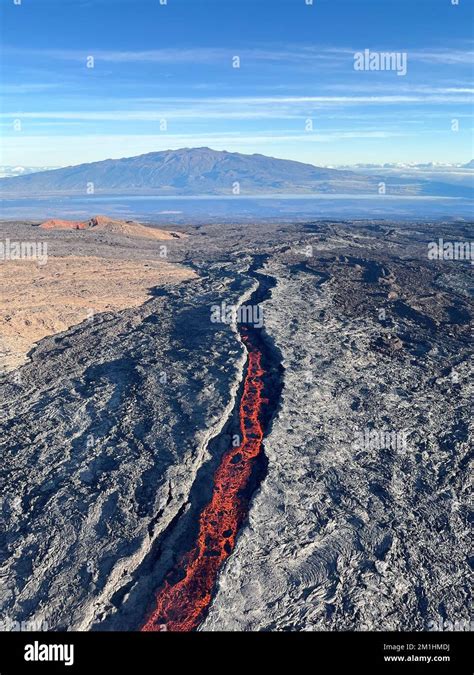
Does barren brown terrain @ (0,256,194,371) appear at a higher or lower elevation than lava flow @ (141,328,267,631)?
higher

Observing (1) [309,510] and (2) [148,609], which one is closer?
(2) [148,609]

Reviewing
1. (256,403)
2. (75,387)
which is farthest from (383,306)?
(75,387)

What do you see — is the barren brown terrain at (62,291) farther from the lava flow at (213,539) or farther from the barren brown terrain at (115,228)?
the barren brown terrain at (115,228)

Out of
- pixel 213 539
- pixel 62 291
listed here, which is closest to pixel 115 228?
pixel 62 291

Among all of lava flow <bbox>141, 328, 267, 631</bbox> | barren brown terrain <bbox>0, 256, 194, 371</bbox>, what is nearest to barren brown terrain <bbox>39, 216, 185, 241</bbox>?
barren brown terrain <bbox>0, 256, 194, 371</bbox>

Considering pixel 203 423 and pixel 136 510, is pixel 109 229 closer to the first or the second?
pixel 203 423

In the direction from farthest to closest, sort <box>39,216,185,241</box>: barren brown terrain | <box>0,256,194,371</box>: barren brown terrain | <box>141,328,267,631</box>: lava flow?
<box>39,216,185,241</box>: barren brown terrain
<box>0,256,194,371</box>: barren brown terrain
<box>141,328,267,631</box>: lava flow

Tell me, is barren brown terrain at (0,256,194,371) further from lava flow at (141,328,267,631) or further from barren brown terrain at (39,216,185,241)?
barren brown terrain at (39,216,185,241)

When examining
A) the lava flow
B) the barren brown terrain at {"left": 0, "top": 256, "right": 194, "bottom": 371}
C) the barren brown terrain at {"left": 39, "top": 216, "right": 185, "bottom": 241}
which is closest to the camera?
the lava flow

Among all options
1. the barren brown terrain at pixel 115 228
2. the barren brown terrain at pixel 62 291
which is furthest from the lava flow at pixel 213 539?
the barren brown terrain at pixel 115 228
